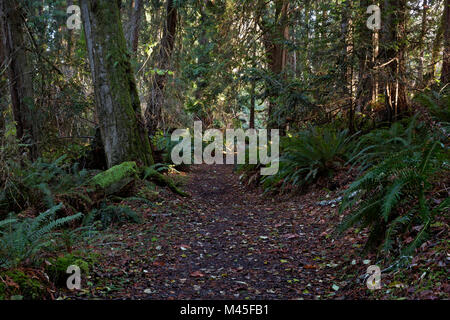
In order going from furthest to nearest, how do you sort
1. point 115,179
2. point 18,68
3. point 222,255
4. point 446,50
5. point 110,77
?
point 18,68
point 110,77
point 446,50
point 115,179
point 222,255

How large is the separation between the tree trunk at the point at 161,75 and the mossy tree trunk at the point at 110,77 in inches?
73.9

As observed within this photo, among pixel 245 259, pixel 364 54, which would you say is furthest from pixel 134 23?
pixel 245 259

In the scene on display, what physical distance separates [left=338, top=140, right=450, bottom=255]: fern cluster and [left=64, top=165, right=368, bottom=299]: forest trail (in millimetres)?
495

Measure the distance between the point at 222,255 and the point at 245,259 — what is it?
0.32 metres

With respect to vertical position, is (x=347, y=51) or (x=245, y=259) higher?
(x=347, y=51)

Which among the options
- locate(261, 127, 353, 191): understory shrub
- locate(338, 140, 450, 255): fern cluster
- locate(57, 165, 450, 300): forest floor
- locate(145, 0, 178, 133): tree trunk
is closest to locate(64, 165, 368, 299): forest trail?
locate(57, 165, 450, 300): forest floor

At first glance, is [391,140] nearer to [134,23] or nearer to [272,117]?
[272,117]

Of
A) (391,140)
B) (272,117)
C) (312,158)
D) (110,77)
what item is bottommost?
(312,158)

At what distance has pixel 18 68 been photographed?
7.60 meters

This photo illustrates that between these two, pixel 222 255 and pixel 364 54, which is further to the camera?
pixel 364 54

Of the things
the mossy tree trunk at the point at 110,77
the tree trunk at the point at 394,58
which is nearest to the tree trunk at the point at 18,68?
the mossy tree trunk at the point at 110,77

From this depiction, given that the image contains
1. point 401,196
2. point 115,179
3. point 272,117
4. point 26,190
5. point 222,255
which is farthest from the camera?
point 272,117

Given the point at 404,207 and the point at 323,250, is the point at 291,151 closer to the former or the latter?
the point at 323,250

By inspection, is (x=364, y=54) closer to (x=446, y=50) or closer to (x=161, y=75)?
(x=446, y=50)
